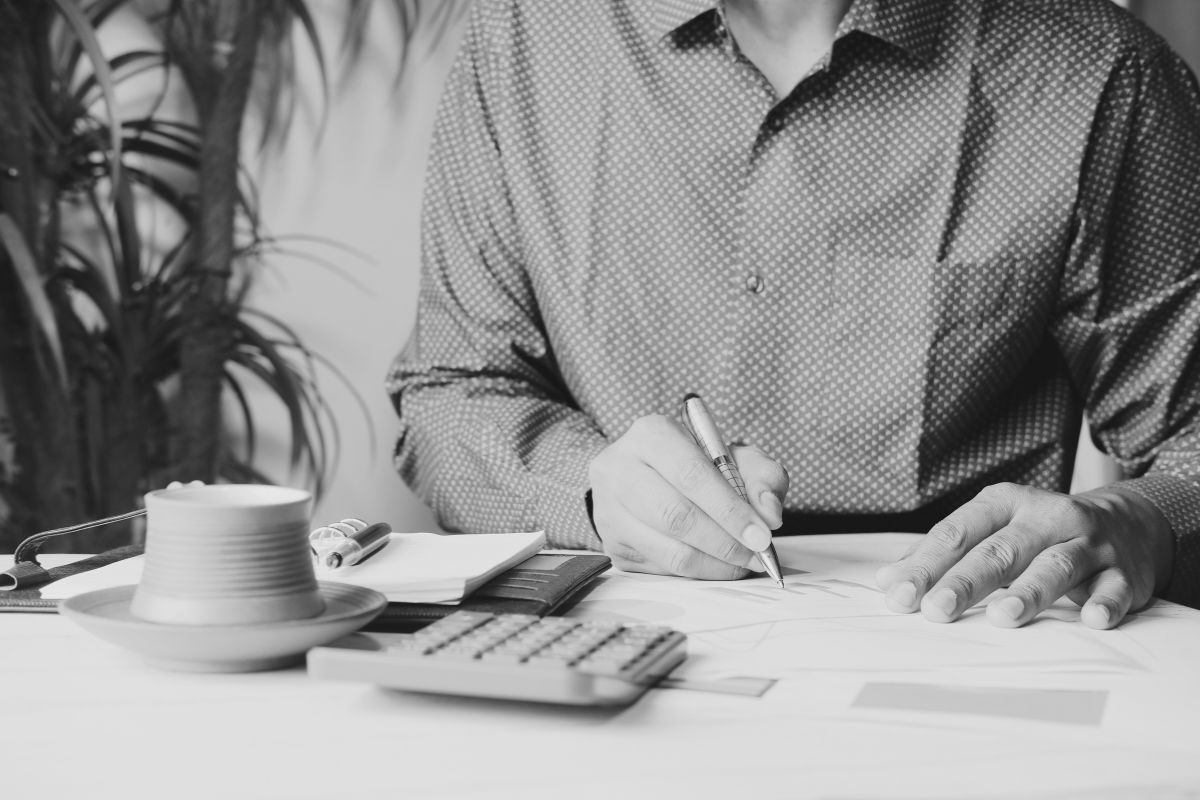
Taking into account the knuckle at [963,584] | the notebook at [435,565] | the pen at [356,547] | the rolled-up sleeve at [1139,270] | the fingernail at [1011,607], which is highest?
the rolled-up sleeve at [1139,270]

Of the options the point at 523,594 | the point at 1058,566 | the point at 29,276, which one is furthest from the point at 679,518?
the point at 29,276

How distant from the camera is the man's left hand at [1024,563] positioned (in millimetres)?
853

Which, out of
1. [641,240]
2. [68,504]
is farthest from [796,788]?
[68,504]

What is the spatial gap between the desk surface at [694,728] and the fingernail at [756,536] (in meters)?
0.12

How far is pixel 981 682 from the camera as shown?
697mm

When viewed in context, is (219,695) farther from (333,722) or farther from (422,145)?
(422,145)

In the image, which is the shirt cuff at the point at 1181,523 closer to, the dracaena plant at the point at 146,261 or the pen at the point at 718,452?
the pen at the point at 718,452

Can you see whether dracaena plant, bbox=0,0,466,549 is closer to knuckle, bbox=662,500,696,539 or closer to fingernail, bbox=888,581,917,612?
knuckle, bbox=662,500,696,539

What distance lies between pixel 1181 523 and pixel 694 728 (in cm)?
72

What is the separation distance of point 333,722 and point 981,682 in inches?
14.4

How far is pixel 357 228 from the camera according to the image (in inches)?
76.0

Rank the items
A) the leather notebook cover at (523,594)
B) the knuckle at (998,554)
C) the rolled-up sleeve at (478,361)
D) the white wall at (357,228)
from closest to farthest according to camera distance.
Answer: the leather notebook cover at (523,594) → the knuckle at (998,554) → the rolled-up sleeve at (478,361) → the white wall at (357,228)

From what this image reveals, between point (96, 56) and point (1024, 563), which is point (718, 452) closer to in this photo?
point (1024, 563)

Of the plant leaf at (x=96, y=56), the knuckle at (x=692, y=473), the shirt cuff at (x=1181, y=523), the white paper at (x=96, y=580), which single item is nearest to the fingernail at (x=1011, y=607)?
the knuckle at (x=692, y=473)
